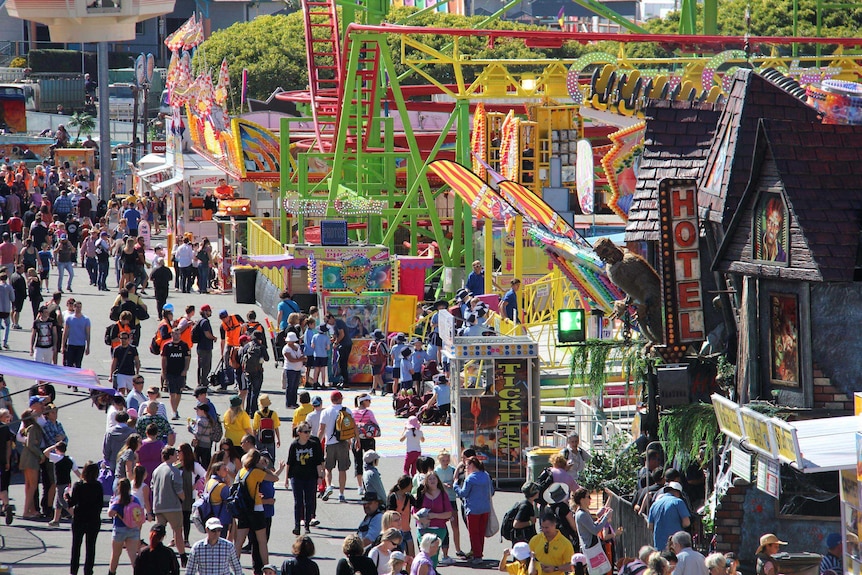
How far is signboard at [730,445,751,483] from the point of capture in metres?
14.2

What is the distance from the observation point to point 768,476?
13703mm

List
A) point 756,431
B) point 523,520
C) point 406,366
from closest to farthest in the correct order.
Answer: point 756,431 < point 523,520 < point 406,366

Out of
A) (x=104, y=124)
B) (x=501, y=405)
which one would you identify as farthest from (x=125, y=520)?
(x=104, y=124)

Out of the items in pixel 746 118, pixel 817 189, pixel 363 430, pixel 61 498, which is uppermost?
pixel 746 118

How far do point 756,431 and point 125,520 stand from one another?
19.2 ft

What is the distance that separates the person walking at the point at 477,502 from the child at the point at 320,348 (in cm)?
910

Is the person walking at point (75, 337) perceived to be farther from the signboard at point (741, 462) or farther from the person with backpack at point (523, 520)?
the signboard at point (741, 462)

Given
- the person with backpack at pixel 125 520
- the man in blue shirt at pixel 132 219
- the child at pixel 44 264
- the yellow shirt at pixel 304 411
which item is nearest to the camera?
the person with backpack at pixel 125 520

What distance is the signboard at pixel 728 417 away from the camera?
14055mm

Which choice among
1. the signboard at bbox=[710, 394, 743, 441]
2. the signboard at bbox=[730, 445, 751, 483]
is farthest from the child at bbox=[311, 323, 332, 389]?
the signboard at bbox=[730, 445, 751, 483]

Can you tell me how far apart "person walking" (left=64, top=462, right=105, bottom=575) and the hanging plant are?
5841mm

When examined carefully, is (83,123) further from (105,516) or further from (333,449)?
(105,516)

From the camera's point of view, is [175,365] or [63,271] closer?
[175,365]

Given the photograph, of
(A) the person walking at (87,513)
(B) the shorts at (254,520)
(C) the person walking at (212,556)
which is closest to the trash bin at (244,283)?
(B) the shorts at (254,520)
